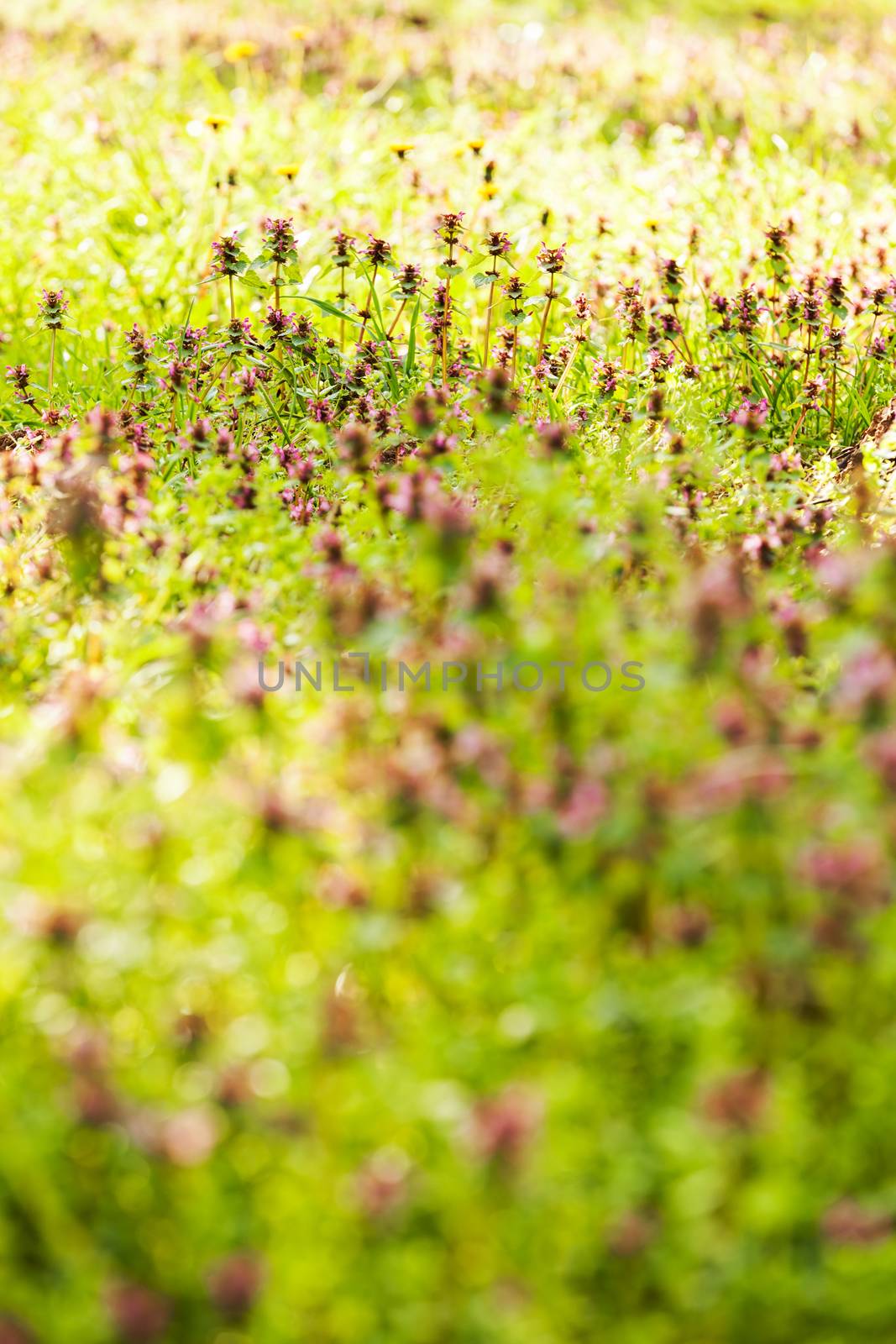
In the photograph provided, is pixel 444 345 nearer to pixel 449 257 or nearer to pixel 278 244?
pixel 449 257

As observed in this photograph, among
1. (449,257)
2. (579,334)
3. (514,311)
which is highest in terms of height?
(449,257)

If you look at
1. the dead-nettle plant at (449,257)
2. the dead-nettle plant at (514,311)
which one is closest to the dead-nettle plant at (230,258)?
the dead-nettle plant at (449,257)

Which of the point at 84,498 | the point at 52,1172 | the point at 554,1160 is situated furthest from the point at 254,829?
the point at 84,498

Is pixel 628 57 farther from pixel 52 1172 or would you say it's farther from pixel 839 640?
pixel 52 1172

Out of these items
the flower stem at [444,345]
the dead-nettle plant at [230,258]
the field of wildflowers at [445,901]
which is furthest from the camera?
the flower stem at [444,345]

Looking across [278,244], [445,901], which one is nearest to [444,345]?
[278,244]

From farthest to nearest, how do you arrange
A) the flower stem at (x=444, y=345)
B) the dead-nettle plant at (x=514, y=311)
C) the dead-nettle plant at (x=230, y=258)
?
the flower stem at (x=444, y=345)
the dead-nettle plant at (x=514, y=311)
the dead-nettle plant at (x=230, y=258)

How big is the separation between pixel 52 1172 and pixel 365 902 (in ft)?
1.73

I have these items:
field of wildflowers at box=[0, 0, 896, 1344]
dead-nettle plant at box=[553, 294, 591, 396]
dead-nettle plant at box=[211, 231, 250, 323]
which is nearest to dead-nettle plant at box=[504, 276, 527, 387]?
dead-nettle plant at box=[553, 294, 591, 396]

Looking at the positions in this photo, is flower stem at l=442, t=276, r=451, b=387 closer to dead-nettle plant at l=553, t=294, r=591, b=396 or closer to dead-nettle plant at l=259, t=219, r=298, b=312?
dead-nettle plant at l=553, t=294, r=591, b=396

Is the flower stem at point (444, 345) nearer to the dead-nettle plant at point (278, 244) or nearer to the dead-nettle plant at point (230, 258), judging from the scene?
the dead-nettle plant at point (278, 244)

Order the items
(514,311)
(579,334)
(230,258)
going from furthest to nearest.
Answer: (579,334) < (514,311) < (230,258)

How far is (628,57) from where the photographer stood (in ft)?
29.4

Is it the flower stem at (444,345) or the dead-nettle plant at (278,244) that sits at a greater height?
the dead-nettle plant at (278,244)
